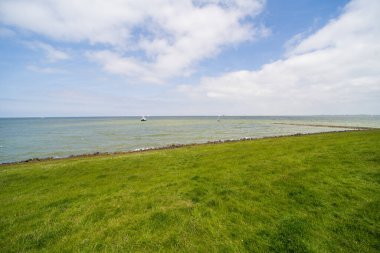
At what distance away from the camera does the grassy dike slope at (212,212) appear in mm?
4148

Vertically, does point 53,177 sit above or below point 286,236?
below

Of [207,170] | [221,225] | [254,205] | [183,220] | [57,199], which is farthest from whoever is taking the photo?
[207,170]

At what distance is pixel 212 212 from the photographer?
537cm

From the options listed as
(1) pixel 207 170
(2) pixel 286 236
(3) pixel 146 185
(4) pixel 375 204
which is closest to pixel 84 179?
(3) pixel 146 185

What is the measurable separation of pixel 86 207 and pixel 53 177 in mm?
6815

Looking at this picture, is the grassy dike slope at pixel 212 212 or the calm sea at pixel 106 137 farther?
the calm sea at pixel 106 137

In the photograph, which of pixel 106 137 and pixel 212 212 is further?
pixel 106 137

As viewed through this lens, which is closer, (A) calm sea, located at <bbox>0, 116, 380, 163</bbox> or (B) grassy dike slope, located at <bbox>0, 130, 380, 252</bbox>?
(B) grassy dike slope, located at <bbox>0, 130, 380, 252</bbox>

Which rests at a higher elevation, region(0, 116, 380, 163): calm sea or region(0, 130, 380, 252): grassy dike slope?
region(0, 130, 380, 252): grassy dike slope

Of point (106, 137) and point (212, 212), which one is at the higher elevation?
point (212, 212)

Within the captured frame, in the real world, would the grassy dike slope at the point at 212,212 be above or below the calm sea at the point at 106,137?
above

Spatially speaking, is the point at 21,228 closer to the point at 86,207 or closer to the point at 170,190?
the point at 86,207

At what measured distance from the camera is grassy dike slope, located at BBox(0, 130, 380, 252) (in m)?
4.15

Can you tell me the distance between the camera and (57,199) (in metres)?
7.07
